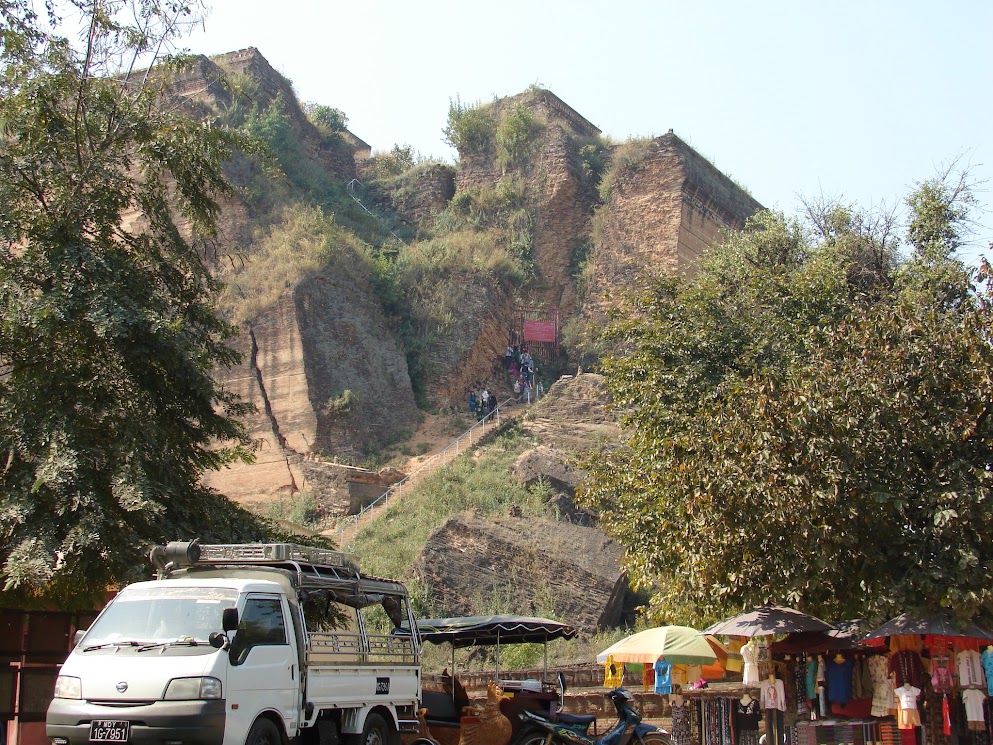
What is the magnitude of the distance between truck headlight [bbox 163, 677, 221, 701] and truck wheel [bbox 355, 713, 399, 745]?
1.95 metres

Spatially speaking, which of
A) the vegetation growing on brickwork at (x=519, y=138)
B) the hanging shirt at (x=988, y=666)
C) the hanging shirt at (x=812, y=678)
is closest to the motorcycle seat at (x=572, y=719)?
the hanging shirt at (x=812, y=678)

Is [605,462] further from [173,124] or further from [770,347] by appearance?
[173,124]

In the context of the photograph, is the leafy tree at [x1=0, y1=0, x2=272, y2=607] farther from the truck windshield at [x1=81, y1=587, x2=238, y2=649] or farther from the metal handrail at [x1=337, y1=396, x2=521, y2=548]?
the metal handrail at [x1=337, y1=396, x2=521, y2=548]

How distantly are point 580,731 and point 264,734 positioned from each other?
3.71 metres

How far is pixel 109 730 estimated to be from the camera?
7.11m

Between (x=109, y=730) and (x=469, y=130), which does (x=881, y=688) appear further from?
(x=469, y=130)

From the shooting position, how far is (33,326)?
37.7 feet

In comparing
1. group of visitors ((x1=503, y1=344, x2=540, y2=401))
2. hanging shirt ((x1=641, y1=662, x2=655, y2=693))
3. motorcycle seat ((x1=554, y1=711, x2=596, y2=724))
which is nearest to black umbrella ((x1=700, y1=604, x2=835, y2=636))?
motorcycle seat ((x1=554, y1=711, x2=596, y2=724))

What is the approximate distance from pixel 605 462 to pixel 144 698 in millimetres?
10516

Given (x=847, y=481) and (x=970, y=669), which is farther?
(x=847, y=481)

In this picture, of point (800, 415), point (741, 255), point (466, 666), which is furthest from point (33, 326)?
point (741, 255)

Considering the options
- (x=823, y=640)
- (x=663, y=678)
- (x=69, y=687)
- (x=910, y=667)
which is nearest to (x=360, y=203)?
(x=663, y=678)

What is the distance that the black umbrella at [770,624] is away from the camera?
1085 centimetres

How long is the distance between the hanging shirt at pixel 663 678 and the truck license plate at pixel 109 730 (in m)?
8.21
